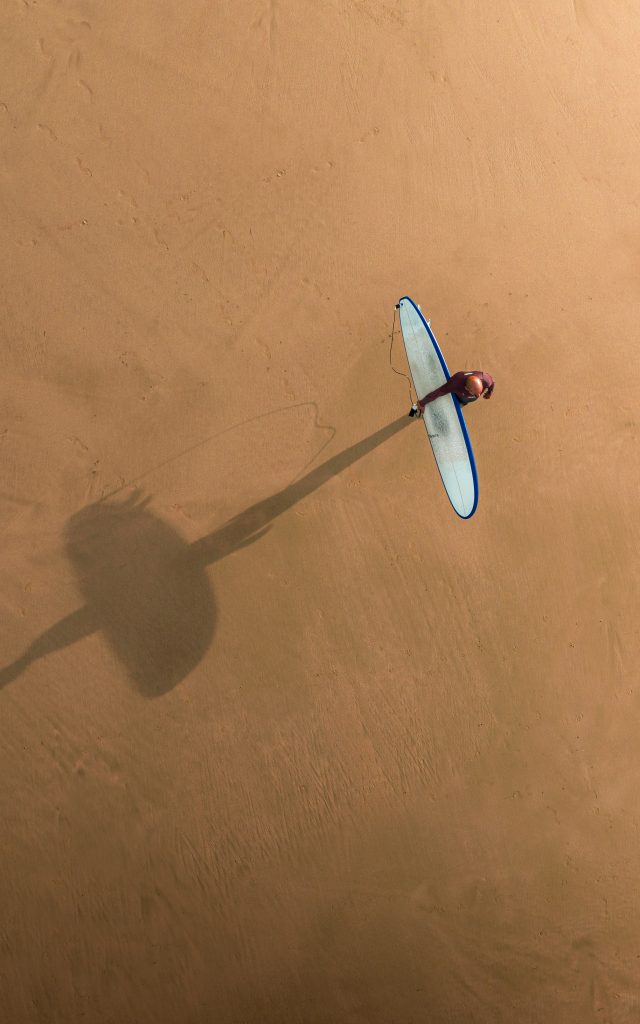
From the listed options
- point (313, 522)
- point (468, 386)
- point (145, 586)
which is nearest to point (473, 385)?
point (468, 386)

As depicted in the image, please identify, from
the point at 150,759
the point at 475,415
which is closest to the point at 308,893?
the point at 150,759

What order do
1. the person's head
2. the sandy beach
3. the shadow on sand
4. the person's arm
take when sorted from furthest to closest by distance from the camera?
the shadow on sand
the sandy beach
the person's arm
the person's head

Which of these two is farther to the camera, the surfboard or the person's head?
the surfboard

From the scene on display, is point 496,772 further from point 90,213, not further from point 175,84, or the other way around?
point 175,84

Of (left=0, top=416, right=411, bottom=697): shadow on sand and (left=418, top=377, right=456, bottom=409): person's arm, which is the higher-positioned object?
(left=418, top=377, right=456, bottom=409): person's arm

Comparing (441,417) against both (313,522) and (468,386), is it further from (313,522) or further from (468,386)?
(313,522)

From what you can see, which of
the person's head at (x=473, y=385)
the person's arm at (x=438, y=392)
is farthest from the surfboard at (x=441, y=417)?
the person's head at (x=473, y=385)

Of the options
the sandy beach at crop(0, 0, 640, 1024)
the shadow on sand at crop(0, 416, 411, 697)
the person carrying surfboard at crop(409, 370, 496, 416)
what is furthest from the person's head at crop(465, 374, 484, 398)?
the shadow on sand at crop(0, 416, 411, 697)

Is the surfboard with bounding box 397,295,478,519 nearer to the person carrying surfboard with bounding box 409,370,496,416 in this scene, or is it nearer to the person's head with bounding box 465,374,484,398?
the person carrying surfboard with bounding box 409,370,496,416

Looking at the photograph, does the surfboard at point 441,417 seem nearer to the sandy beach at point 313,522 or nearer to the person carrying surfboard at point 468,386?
the person carrying surfboard at point 468,386
